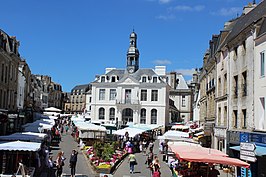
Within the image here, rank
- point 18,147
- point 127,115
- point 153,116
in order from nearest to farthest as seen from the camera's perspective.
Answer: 1. point 18,147
2. point 153,116
3. point 127,115

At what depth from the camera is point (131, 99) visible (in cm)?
5934

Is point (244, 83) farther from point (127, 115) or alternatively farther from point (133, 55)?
point (133, 55)

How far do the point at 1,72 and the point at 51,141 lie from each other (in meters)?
9.23

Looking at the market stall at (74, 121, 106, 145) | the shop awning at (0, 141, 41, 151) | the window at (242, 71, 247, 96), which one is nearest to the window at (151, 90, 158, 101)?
the market stall at (74, 121, 106, 145)

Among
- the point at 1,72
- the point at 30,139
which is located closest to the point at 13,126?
the point at 1,72

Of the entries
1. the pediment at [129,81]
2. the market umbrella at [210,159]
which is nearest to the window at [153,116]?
the pediment at [129,81]

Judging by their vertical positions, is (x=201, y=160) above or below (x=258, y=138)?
below

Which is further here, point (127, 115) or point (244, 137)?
point (127, 115)

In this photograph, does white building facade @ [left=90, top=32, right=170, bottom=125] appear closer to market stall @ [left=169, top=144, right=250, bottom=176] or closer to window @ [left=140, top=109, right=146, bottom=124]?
window @ [left=140, top=109, right=146, bottom=124]

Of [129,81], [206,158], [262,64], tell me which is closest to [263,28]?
[262,64]

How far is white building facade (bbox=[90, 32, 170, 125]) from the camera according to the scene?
58.8 metres

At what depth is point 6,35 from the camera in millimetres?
31188

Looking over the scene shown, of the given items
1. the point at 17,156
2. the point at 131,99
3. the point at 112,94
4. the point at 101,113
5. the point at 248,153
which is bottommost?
the point at 17,156

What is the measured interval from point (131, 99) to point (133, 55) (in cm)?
1039
